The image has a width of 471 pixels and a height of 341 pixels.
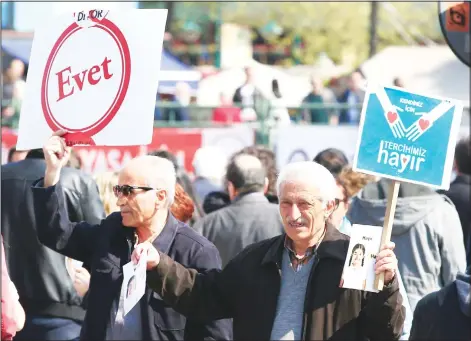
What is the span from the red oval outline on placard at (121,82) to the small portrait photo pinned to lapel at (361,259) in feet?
4.54

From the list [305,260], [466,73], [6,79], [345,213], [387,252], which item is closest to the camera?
[387,252]

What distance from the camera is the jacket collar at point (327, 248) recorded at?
16.4 ft

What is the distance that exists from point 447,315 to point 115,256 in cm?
194

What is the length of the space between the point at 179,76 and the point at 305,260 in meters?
22.6

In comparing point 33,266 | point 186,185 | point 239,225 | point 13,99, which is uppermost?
point 13,99

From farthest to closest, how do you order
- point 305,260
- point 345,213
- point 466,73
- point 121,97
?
1. point 466,73
2. point 345,213
3. point 121,97
4. point 305,260

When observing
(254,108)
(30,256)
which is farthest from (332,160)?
(254,108)

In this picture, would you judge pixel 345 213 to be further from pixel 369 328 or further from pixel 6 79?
pixel 6 79

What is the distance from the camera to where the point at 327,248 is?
5.02 m

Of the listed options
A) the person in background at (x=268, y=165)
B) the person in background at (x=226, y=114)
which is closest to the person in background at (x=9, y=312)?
the person in background at (x=268, y=165)

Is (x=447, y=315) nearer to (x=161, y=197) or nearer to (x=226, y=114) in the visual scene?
(x=161, y=197)

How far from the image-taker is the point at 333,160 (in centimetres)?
844

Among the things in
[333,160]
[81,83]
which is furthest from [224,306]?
[333,160]

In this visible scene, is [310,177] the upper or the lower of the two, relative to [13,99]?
upper
